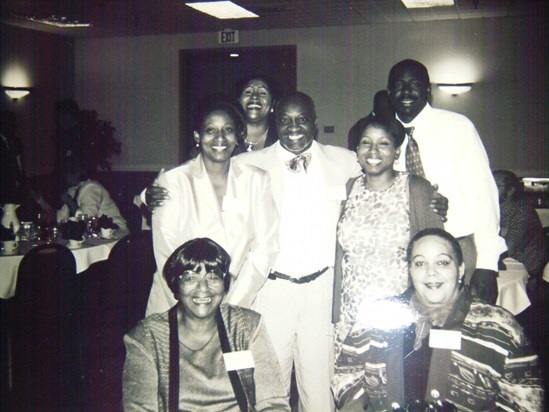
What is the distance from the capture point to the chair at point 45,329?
3.01 metres

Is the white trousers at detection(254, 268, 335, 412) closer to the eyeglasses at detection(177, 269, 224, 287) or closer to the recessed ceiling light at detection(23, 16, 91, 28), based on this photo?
the eyeglasses at detection(177, 269, 224, 287)

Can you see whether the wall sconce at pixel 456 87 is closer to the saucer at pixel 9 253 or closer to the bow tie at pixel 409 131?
the bow tie at pixel 409 131

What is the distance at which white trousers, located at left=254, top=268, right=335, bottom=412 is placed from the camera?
255 cm

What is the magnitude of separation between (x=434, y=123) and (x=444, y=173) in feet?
0.73

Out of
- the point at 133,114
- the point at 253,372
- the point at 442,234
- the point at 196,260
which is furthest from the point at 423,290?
the point at 133,114

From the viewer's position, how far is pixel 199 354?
1933 millimetres

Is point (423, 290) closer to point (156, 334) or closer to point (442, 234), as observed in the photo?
point (442, 234)

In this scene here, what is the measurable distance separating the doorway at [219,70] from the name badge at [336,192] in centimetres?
637

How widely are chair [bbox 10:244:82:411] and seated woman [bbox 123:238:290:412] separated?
1.30 metres

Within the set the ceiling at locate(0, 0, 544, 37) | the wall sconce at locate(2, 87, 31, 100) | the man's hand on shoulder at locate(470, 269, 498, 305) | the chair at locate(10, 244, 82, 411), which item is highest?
the ceiling at locate(0, 0, 544, 37)

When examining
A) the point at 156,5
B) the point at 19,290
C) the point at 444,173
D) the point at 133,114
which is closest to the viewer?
the point at 444,173

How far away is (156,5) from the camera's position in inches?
269

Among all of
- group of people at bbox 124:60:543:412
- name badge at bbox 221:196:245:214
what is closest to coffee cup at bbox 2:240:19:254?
group of people at bbox 124:60:543:412

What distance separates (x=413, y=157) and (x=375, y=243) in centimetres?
50
